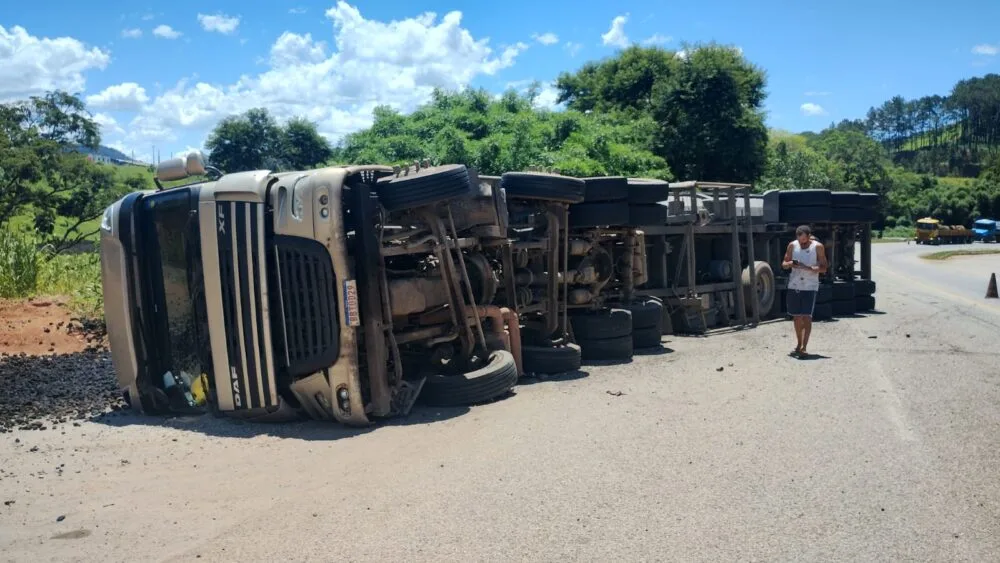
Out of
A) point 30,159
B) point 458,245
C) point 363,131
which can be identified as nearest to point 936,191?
point 363,131

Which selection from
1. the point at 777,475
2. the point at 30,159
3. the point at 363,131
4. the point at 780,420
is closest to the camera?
the point at 777,475

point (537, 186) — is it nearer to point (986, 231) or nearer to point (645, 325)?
point (645, 325)

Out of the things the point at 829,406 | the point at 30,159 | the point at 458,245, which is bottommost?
the point at 829,406

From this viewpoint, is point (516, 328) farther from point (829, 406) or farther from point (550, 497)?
point (550, 497)

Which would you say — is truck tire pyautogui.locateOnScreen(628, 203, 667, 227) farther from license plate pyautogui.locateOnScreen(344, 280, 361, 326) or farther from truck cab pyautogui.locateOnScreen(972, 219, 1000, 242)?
truck cab pyautogui.locateOnScreen(972, 219, 1000, 242)

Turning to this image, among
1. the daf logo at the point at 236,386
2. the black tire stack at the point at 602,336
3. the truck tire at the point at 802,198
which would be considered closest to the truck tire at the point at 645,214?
the black tire stack at the point at 602,336

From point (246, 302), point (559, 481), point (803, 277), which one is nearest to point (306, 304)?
point (246, 302)

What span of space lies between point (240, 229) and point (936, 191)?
9391cm

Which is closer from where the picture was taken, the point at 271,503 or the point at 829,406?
the point at 271,503

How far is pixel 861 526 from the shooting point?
4586mm

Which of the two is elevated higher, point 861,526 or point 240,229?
point 240,229

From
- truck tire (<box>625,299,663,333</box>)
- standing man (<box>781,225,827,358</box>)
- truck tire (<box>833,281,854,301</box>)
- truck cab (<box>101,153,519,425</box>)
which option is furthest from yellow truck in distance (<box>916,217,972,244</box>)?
truck cab (<box>101,153,519,425</box>)

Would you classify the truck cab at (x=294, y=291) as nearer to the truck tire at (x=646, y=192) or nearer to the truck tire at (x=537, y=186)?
the truck tire at (x=537, y=186)

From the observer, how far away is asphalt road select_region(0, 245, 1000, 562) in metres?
4.42
